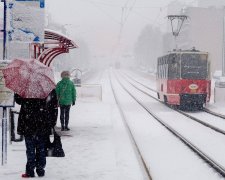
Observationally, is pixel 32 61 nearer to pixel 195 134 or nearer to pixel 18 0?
pixel 18 0

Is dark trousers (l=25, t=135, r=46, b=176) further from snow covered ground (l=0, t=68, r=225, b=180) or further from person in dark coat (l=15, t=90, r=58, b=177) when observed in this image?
snow covered ground (l=0, t=68, r=225, b=180)

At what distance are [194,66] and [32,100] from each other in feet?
56.4

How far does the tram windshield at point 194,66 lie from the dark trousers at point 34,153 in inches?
652

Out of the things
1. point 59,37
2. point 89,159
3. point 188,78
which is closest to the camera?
point 89,159

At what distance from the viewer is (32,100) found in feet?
25.5

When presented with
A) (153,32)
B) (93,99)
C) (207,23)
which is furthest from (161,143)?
(153,32)

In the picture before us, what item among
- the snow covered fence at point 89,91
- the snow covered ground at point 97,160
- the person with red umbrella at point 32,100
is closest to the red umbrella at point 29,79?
the person with red umbrella at point 32,100

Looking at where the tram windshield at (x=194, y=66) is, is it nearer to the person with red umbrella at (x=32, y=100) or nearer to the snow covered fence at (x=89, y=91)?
the snow covered fence at (x=89, y=91)

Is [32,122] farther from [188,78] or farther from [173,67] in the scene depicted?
[173,67]

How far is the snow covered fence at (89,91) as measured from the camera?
2969 cm

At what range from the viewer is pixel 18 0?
380 inches

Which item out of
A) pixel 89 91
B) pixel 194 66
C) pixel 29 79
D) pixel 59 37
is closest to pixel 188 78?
pixel 194 66

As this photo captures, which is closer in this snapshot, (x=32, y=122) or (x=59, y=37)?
(x=32, y=122)

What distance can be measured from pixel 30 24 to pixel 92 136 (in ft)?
15.0
